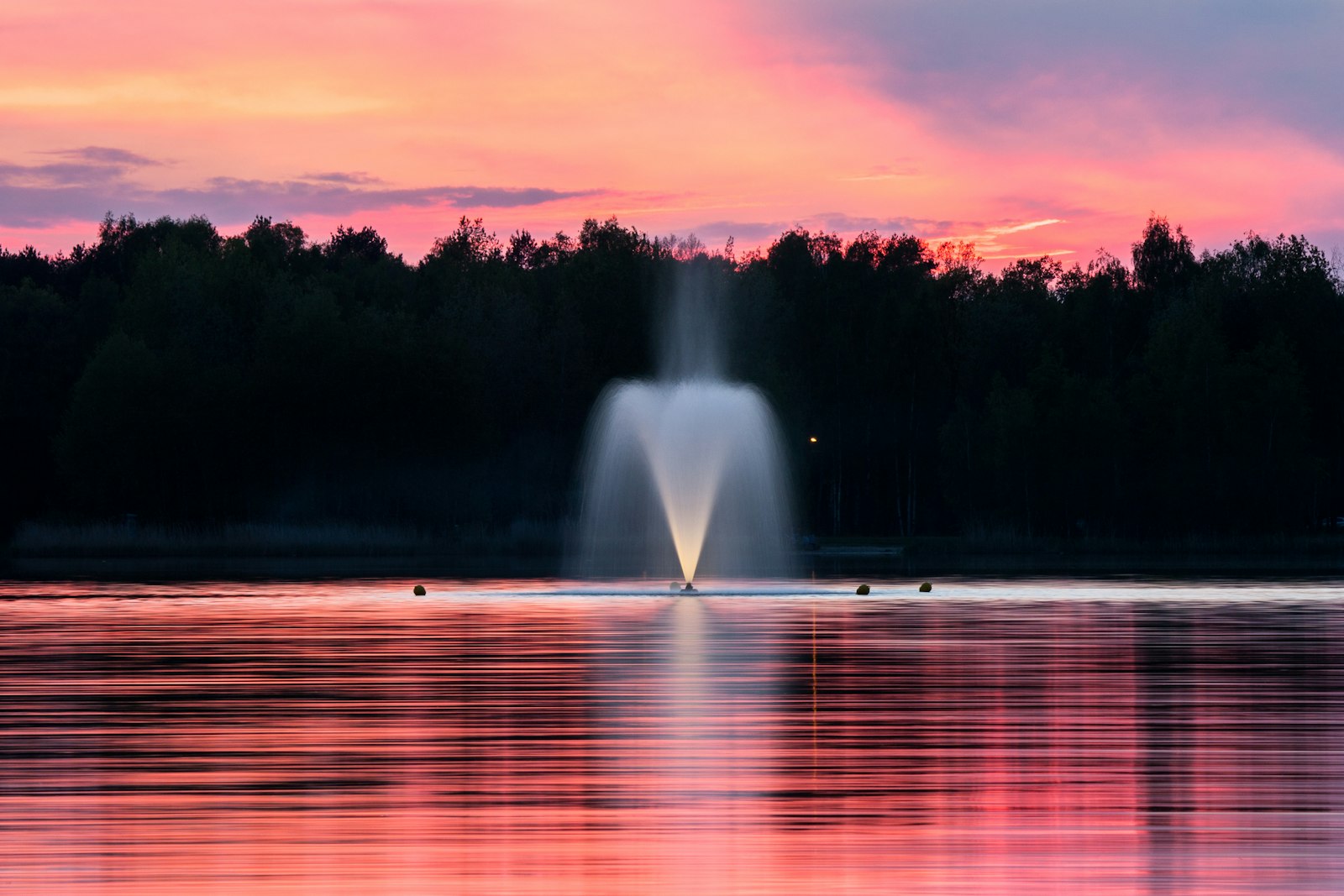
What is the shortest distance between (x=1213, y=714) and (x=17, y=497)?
98778 mm

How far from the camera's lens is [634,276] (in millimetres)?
131875

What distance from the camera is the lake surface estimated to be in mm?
12625

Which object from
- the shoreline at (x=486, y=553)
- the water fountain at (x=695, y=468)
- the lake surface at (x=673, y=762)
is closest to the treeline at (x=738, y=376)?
the shoreline at (x=486, y=553)

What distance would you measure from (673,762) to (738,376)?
109 m

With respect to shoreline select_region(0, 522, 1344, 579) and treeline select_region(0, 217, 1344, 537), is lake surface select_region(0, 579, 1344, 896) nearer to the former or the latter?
shoreline select_region(0, 522, 1344, 579)

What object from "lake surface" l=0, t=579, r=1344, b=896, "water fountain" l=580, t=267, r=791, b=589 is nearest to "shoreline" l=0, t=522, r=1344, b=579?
"water fountain" l=580, t=267, r=791, b=589

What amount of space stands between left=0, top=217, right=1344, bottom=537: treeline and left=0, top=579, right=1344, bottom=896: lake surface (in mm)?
75925

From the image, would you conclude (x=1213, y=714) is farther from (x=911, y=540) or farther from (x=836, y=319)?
(x=836, y=319)

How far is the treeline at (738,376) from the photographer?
364ft

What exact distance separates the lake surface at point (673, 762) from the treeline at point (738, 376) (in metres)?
75.9

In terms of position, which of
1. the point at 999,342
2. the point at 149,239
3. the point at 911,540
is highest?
the point at 149,239

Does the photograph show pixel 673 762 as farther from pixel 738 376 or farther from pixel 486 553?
pixel 738 376

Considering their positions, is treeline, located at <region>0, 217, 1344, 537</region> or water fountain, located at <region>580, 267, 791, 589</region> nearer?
water fountain, located at <region>580, 267, 791, 589</region>

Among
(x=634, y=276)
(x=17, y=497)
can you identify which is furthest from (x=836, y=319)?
(x=17, y=497)
